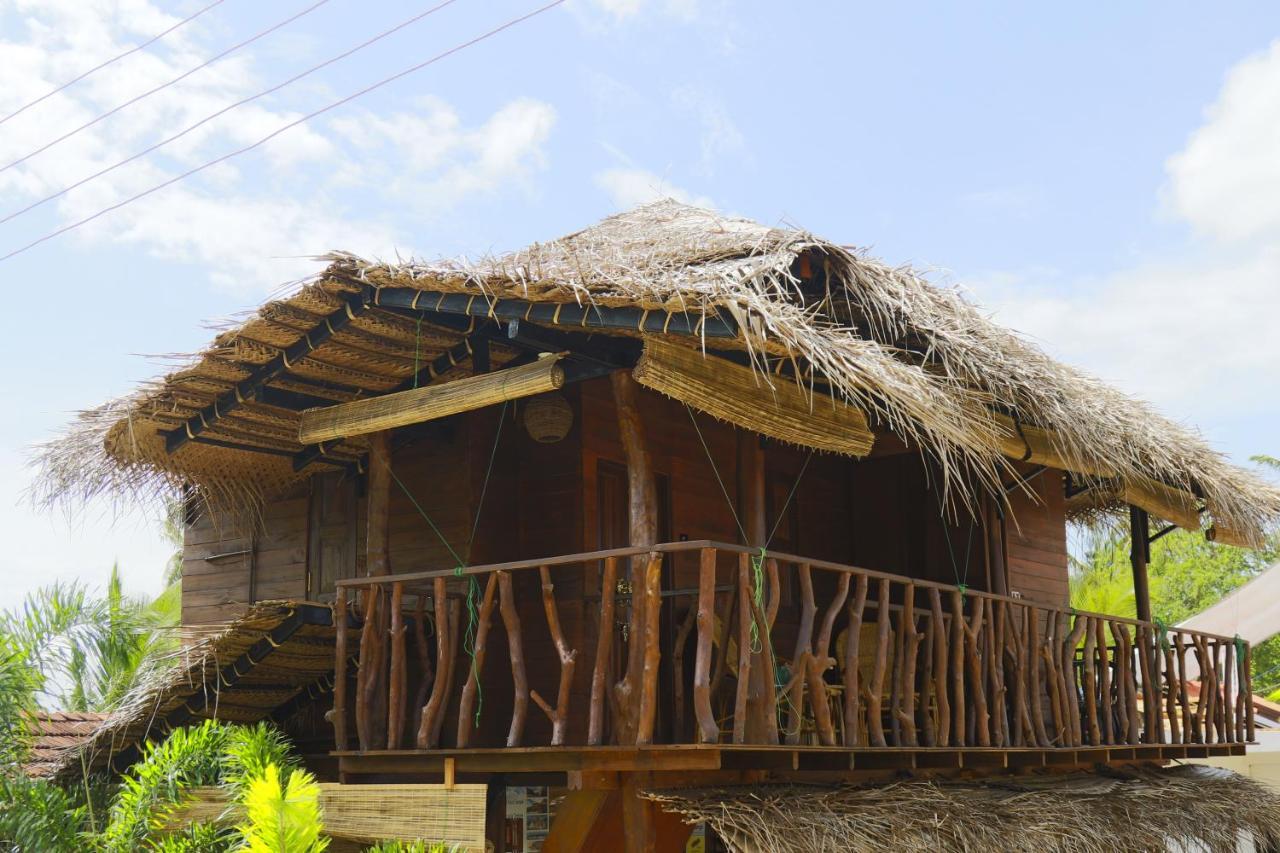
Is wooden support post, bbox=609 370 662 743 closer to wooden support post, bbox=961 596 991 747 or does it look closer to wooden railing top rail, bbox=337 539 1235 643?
wooden railing top rail, bbox=337 539 1235 643

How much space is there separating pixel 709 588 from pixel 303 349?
2.88 metres

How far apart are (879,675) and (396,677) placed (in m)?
2.51

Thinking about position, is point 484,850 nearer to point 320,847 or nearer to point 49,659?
point 320,847

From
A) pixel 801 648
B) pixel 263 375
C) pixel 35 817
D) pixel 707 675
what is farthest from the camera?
pixel 35 817

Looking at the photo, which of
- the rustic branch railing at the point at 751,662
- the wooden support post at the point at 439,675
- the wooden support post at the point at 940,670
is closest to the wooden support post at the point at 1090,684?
the rustic branch railing at the point at 751,662

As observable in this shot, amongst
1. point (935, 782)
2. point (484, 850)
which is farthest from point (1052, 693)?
point (484, 850)

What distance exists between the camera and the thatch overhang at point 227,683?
8.38 meters

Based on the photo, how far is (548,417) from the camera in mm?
8617

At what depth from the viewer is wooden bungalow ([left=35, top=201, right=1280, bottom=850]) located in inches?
269

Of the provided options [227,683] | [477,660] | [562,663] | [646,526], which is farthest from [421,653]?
[646,526]

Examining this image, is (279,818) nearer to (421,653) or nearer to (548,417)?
(421,653)

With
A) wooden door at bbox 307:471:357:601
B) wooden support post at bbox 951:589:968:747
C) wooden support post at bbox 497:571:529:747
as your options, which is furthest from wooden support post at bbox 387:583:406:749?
wooden support post at bbox 951:589:968:747

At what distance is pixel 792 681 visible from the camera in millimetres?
6898

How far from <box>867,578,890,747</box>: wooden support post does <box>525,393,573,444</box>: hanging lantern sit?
2241 millimetres
